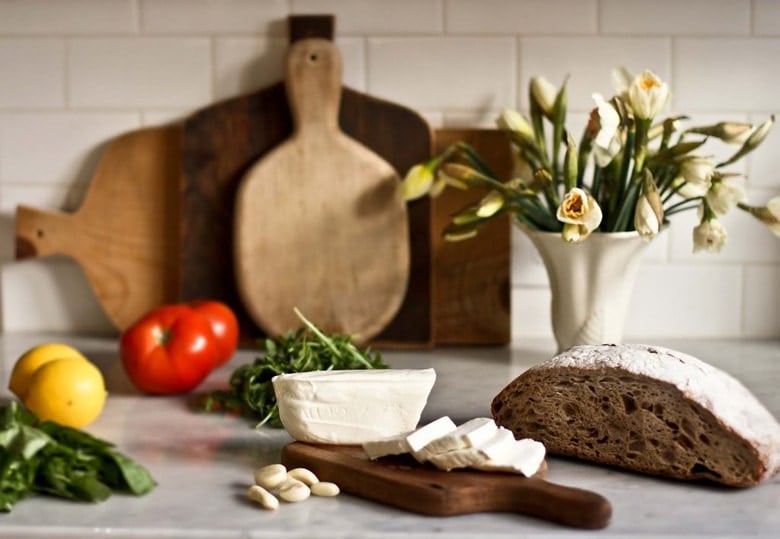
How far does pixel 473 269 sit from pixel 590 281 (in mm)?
275

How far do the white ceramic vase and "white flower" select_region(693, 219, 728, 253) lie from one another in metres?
0.08

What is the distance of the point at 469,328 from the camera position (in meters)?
1.80

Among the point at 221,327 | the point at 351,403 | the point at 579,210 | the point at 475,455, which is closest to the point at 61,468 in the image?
the point at 351,403

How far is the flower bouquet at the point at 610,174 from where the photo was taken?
1.42m

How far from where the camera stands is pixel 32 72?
1.83m

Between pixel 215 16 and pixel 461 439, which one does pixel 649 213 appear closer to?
pixel 461 439

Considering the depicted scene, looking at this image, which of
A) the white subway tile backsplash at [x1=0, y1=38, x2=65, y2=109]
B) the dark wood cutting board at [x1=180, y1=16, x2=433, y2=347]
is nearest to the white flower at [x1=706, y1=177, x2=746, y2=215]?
the dark wood cutting board at [x1=180, y1=16, x2=433, y2=347]

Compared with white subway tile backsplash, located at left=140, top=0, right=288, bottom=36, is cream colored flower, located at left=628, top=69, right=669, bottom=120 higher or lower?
lower

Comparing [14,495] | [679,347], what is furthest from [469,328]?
[14,495]

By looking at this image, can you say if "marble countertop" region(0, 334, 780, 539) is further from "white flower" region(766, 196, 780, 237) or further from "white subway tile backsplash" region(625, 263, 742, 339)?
"white subway tile backsplash" region(625, 263, 742, 339)

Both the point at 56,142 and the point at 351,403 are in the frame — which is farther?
the point at 56,142

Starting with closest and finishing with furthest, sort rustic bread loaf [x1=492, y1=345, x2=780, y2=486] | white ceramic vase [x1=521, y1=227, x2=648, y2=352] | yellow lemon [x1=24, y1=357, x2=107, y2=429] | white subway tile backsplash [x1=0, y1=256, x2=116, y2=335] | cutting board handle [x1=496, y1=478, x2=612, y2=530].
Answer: cutting board handle [x1=496, y1=478, x2=612, y2=530]
rustic bread loaf [x1=492, y1=345, x2=780, y2=486]
yellow lemon [x1=24, y1=357, x2=107, y2=429]
white ceramic vase [x1=521, y1=227, x2=648, y2=352]
white subway tile backsplash [x1=0, y1=256, x2=116, y2=335]

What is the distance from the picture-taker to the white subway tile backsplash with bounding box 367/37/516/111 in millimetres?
1782

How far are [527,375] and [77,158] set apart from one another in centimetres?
101
